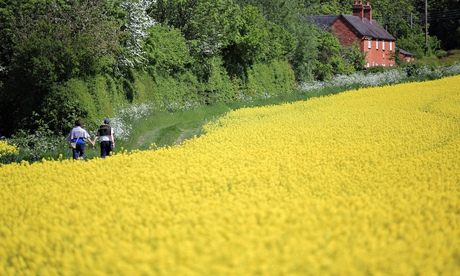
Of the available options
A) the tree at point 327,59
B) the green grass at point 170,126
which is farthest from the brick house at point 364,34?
the green grass at point 170,126

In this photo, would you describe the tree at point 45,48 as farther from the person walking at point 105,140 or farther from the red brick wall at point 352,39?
the red brick wall at point 352,39

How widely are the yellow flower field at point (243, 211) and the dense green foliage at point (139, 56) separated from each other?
922 cm

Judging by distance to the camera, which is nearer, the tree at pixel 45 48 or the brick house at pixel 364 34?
the tree at pixel 45 48

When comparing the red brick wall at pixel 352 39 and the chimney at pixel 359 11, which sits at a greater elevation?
the chimney at pixel 359 11

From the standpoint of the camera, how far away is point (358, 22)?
75188mm

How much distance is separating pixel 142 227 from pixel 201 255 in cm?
149

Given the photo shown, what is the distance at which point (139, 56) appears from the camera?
104 feet

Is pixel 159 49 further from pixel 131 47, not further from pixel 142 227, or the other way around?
pixel 142 227

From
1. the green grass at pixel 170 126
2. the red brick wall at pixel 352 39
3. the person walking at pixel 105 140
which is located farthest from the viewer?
the red brick wall at pixel 352 39

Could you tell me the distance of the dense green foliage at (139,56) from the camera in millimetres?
24531

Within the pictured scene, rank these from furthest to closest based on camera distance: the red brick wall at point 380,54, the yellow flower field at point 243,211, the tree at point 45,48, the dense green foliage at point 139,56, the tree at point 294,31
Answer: the red brick wall at point 380,54 → the tree at point 294,31 → the dense green foliage at point 139,56 → the tree at point 45,48 → the yellow flower field at point 243,211

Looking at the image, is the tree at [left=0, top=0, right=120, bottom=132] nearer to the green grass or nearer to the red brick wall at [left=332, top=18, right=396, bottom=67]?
the green grass

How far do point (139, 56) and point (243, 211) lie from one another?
24.1 metres

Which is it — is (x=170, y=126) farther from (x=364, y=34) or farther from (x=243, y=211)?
(x=364, y=34)
